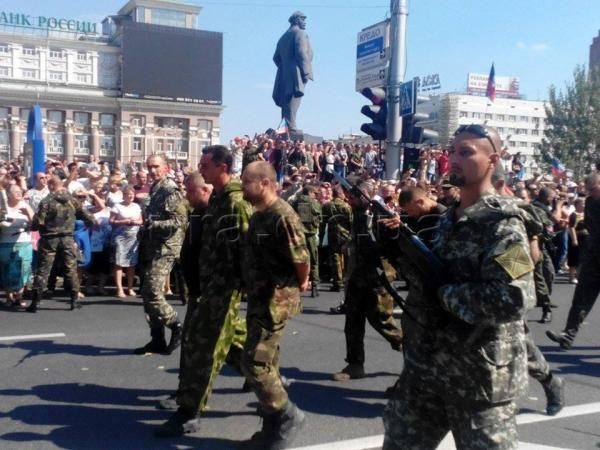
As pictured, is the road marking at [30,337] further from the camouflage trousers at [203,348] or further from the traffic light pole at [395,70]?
the traffic light pole at [395,70]

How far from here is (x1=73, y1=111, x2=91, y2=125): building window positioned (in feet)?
258

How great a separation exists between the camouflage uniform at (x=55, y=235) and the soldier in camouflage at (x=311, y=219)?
351 cm

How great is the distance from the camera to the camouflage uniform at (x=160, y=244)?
6.63 meters

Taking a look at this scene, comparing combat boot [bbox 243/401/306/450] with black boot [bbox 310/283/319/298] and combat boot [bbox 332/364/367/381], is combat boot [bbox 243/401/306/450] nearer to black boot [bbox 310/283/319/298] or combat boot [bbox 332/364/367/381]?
combat boot [bbox 332/364/367/381]

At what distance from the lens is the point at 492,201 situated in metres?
2.76

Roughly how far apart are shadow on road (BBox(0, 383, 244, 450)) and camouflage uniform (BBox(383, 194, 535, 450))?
203 cm

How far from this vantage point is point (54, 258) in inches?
376

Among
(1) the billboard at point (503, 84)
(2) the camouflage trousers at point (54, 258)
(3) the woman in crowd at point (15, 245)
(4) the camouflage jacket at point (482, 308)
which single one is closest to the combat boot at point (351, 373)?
(4) the camouflage jacket at point (482, 308)

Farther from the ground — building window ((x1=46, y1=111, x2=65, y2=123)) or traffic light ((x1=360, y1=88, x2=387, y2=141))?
building window ((x1=46, y1=111, x2=65, y2=123))

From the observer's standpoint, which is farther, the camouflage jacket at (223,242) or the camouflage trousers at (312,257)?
the camouflage trousers at (312,257)

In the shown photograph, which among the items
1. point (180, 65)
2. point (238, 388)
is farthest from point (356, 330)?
point (180, 65)

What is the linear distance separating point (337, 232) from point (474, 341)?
9.22 meters

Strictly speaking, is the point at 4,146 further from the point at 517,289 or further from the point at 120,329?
the point at 517,289

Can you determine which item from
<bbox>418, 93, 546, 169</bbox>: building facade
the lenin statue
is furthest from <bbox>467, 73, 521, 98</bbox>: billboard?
the lenin statue
